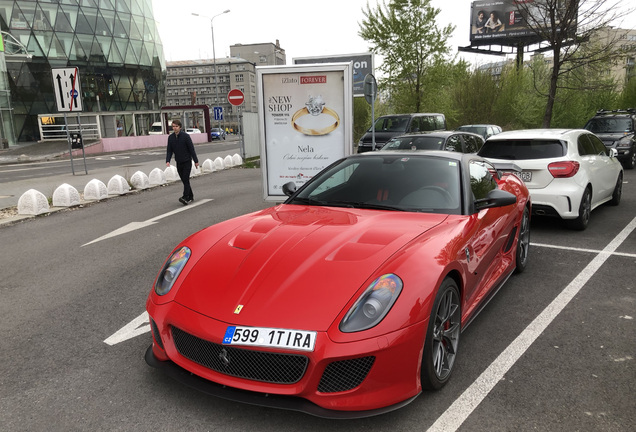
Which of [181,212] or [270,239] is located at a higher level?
[270,239]

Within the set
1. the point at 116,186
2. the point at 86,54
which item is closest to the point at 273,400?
the point at 116,186

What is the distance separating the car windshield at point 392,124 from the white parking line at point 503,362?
42.2ft

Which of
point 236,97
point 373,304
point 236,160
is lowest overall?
point 236,160

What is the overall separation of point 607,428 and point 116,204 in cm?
1058

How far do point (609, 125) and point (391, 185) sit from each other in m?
15.4

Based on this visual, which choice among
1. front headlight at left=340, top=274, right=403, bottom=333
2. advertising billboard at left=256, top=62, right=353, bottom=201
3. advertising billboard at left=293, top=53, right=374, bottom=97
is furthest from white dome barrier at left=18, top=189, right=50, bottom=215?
advertising billboard at left=293, top=53, right=374, bottom=97

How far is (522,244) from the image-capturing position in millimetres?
5215

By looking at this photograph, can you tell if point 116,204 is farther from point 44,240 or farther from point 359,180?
point 359,180

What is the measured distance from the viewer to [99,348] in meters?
3.65

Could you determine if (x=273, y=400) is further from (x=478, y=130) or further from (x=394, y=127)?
(x=478, y=130)

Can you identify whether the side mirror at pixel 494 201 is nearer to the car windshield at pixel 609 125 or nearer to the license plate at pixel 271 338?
the license plate at pixel 271 338

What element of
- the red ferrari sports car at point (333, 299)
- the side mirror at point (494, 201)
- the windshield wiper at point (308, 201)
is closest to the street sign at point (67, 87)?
the windshield wiper at point (308, 201)

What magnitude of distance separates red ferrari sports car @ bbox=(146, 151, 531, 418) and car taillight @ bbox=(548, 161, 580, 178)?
11.9 ft

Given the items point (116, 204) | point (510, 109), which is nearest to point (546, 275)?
point (116, 204)
